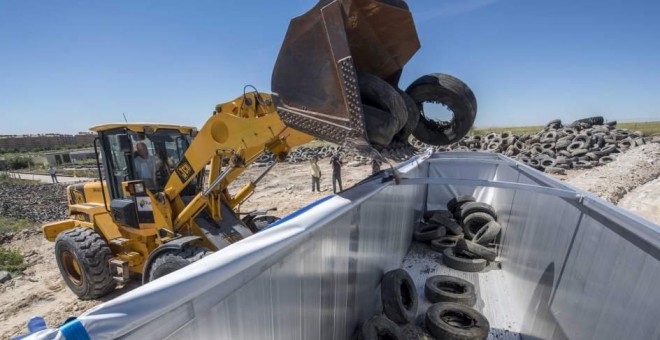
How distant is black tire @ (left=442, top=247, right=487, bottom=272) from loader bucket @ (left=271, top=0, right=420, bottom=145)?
3.96 m

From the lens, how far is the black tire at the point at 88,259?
515cm

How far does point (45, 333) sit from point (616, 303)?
291cm

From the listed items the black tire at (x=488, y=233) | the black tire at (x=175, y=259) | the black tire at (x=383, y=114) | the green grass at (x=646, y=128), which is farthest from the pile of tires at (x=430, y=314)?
the green grass at (x=646, y=128)

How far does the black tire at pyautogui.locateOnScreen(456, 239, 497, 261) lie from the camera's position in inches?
212

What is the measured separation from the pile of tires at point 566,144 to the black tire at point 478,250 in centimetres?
1139

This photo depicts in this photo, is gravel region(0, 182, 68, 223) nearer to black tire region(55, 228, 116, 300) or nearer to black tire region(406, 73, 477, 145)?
black tire region(55, 228, 116, 300)

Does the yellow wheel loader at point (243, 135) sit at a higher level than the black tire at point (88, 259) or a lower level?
higher

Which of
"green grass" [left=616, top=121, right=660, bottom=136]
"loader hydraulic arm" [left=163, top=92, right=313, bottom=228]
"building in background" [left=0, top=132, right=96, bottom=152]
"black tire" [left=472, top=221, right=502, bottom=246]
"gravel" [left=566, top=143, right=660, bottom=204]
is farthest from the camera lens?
"building in background" [left=0, top=132, right=96, bottom=152]

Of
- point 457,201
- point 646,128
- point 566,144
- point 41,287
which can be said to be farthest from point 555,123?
point 646,128

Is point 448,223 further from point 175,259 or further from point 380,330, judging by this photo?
point 175,259

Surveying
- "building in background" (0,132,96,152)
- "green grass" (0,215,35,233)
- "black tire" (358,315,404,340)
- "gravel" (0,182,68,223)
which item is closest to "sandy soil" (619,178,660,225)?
"black tire" (358,315,404,340)

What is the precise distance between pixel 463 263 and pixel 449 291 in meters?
0.83

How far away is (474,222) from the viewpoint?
6.20 m

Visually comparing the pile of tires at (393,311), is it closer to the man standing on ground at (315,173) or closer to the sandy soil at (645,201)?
the sandy soil at (645,201)
